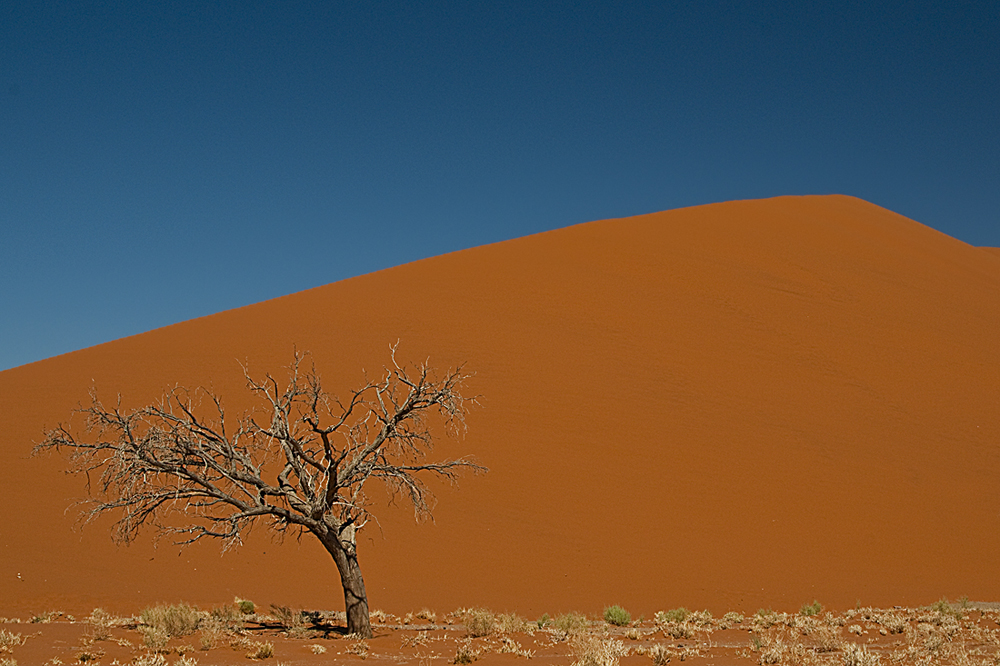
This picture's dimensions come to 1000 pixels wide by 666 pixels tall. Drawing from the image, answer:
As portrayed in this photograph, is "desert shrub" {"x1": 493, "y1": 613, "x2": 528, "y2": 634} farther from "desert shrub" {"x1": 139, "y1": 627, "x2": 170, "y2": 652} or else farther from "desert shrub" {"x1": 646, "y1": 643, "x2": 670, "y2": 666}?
"desert shrub" {"x1": 139, "y1": 627, "x2": 170, "y2": 652}

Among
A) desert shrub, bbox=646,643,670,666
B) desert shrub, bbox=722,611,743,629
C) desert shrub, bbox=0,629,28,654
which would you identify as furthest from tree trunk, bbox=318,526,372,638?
desert shrub, bbox=722,611,743,629

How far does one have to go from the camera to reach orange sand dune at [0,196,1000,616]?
51.4ft

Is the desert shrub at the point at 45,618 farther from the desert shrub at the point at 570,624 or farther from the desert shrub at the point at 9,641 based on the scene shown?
the desert shrub at the point at 570,624

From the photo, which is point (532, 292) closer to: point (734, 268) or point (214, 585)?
point (734, 268)

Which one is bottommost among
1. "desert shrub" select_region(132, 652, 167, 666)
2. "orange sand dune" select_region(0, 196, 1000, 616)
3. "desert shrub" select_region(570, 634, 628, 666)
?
"desert shrub" select_region(570, 634, 628, 666)

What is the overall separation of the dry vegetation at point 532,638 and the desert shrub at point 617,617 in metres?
0.02

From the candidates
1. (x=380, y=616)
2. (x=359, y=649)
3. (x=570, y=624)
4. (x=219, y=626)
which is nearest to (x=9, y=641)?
(x=219, y=626)

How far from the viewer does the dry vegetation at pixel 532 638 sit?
825 cm

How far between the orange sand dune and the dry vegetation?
7.08 ft

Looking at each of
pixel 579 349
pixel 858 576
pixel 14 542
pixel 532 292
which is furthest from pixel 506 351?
pixel 14 542

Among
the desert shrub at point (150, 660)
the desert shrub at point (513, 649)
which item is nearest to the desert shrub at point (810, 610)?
the desert shrub at point (513, 649)

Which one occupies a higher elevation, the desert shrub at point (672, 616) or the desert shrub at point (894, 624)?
the desert shrub at point (672, 616)

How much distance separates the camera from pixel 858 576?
16219mm

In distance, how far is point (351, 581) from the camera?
9.77 metres
